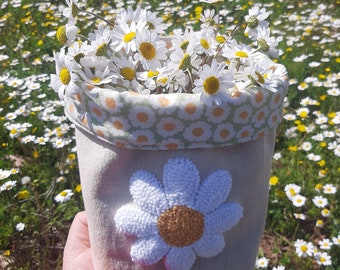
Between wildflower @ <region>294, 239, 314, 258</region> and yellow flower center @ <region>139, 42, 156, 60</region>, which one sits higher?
yellow flower center @ <region>139, 42, 156, 60</region>

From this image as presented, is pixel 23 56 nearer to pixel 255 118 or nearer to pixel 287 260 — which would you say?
pixel 287 260


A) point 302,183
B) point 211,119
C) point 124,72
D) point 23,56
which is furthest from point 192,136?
point 23,56


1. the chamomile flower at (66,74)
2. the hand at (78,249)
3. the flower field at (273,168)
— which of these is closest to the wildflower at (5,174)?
the flower field at (273,168)

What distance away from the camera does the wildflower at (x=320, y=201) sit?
4.83ft

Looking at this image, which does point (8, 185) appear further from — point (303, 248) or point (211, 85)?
point (211, 85)

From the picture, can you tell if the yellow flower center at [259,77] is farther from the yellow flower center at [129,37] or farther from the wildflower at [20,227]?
the wildflower at [20,227]

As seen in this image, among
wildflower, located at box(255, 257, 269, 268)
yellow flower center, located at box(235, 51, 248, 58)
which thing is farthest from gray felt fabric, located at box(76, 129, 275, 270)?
wildflower, located at box(255, 257, 269, 268)

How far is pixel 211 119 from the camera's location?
2.05 feet

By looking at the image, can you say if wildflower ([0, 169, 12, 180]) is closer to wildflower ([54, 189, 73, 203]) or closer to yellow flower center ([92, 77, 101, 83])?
wildflower ([54, 189, 73, 203])

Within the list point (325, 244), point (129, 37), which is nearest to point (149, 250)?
point (129, 37)

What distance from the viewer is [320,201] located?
1484 millimetres

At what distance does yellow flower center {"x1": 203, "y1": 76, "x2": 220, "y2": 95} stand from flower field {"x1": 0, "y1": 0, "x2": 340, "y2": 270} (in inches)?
34.3

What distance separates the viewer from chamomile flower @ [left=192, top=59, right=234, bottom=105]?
0.60 m

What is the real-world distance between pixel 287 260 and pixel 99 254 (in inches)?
30.8
